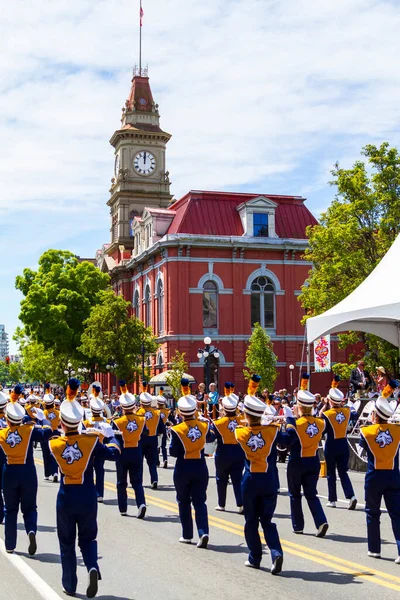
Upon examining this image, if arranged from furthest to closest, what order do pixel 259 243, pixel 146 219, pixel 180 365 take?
1. pixel 146 219
2. pixel 259 243
3. pixel 180 365

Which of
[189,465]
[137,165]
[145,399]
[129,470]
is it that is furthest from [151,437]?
[137,165]

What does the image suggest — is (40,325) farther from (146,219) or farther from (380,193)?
(380,193)

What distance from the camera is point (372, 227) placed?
109 ft

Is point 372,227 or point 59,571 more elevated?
point 372,227

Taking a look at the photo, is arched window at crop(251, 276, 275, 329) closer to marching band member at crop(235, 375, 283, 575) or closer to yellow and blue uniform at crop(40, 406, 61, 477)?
yellow and blue uniform at crop(40, 406, 61, 477)

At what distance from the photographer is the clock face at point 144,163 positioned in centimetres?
7112

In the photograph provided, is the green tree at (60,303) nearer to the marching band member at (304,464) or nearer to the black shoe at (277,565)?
the marching band member at (304,464)

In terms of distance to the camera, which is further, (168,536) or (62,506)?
(168,536)

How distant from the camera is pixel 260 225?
54.6 metres

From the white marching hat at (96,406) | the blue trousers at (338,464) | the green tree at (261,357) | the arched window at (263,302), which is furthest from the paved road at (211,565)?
the arched window at (263,302)

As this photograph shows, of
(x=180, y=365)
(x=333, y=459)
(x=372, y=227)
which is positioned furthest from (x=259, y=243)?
(x=333, y=459)

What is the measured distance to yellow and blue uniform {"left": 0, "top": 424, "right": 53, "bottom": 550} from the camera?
10055 mm

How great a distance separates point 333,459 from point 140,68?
68.1 metres

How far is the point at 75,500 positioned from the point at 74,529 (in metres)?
0.28
